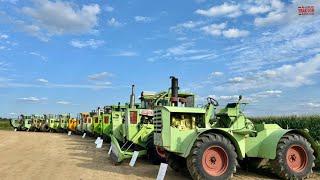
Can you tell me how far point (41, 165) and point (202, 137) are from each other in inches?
255

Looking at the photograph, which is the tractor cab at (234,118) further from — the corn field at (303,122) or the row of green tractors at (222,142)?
the corn field at (303,122)

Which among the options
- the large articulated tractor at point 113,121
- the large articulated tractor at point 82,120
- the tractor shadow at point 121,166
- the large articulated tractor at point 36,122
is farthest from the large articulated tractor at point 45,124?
the tractor shadow at point 121,166

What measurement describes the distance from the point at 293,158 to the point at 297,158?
15 centimetres

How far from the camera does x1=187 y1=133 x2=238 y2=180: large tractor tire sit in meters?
10.9

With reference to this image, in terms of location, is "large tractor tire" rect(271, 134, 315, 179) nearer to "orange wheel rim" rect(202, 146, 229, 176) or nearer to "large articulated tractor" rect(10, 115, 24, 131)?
"orange wheel rim" rect(202, 146, 229, 176)

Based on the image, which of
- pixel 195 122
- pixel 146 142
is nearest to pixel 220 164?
pixel 195 122

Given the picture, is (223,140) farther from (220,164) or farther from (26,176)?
(26,176)

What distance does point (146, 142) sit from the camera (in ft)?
52.0

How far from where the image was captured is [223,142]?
37.0ft

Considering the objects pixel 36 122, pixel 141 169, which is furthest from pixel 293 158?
pixel 36 122

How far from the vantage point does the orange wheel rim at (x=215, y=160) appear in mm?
11102

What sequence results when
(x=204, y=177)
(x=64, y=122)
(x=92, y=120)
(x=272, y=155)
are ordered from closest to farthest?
(x=204, y=177) < (x=272, y=155) < (x=92, y=120) < (x=64, y=122)

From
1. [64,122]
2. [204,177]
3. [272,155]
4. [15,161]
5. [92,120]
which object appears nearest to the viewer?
[204,177]

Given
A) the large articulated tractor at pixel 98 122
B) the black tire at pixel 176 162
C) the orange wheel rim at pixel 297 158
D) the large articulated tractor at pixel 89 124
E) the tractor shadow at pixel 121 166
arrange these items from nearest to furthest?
the orange wheel rim at pixel 297 158
the black tire at pixel 176 162
the tractor shadow at pixel 121 166
the large articulated tractor at pixel 98 122
the large articulated tractor at pixel 89 124
